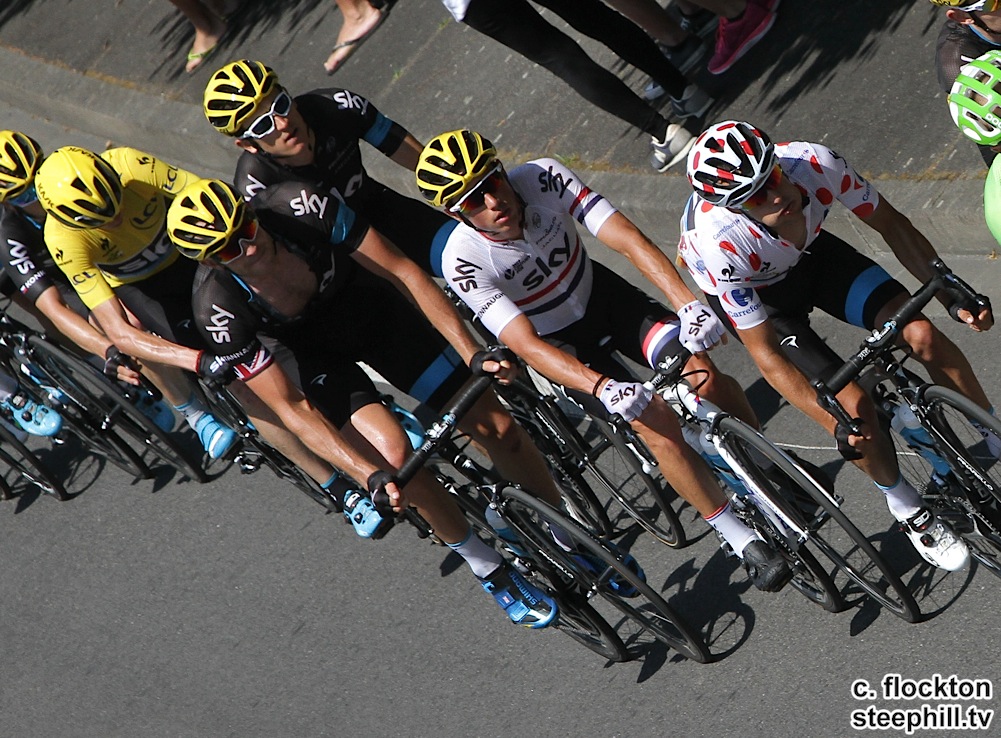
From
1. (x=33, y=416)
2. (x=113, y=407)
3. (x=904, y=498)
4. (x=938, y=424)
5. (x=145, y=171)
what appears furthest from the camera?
(x=33, y=416)

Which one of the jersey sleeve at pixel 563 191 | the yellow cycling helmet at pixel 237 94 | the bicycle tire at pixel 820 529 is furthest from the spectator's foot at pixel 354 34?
the bicycle tire at pixel 820 529

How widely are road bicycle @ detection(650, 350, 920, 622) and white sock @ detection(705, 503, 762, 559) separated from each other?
58mm

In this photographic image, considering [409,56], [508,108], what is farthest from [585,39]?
[409,56]

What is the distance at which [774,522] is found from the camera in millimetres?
6156

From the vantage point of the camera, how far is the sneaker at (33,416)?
30.5 feet

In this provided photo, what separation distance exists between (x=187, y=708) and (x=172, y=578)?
1.11m

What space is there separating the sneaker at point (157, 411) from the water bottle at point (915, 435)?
16.9 feet

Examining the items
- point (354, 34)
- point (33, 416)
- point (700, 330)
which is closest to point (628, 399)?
point (700, 330)

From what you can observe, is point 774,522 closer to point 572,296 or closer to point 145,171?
point 572,296

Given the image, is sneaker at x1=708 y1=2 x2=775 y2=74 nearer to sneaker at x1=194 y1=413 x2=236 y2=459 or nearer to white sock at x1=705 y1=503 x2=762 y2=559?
sneaker at x1=194 y1=413 x2=236 y2=459

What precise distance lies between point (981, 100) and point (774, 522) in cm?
202

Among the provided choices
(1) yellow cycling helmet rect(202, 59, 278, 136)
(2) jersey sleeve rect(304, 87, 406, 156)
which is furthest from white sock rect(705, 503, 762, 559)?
(1) yellow cycling helmet rect(202, 59, 278, 136)

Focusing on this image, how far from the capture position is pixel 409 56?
11516 mm

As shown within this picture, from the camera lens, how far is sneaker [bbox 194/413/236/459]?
8578 millimetres
